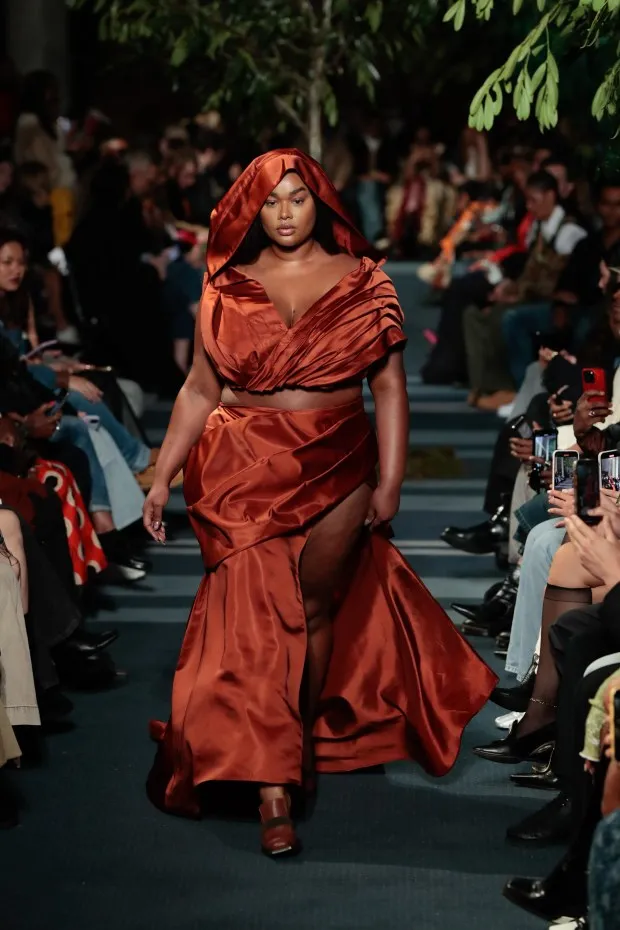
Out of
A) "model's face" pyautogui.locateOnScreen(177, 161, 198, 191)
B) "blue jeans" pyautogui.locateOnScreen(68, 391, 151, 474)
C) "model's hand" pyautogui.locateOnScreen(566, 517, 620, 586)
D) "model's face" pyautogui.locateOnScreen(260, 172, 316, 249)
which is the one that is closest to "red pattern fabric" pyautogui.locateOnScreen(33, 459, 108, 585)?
"blue jeans" pyautogui.locateOnScreen(68, 391, 151, 474)

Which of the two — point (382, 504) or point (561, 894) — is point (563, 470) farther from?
point (561, 894)

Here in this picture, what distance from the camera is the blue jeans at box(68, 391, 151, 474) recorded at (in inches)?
294

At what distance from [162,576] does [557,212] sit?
→ 4.16 metres

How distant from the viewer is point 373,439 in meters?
4.75

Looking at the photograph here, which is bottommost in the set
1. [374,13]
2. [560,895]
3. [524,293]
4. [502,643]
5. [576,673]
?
[502,643]

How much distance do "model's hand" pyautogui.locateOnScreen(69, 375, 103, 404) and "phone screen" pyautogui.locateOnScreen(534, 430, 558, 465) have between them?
2285mm

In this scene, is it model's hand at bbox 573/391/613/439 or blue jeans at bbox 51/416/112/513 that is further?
blue jeans at bbox 51/416/112/513

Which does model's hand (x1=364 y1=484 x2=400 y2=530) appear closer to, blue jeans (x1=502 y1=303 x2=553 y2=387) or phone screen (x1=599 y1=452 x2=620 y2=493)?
phone screen (x1=599 y1=452 x2=620 y2=493)

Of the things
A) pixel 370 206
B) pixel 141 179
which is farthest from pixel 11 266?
pixel 370 206

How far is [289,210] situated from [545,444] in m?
1.53

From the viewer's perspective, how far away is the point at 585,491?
434cm

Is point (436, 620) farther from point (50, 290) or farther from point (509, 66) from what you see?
point (50, 290)

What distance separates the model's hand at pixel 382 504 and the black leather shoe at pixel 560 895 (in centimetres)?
117

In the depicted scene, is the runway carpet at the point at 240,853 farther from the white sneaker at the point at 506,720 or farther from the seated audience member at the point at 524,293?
the seated audience member at the point at 524,293
